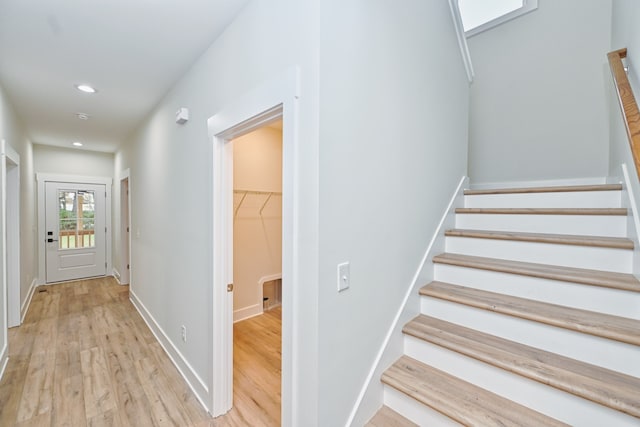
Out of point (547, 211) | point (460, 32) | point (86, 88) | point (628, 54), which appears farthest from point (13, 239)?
point (628, 54)

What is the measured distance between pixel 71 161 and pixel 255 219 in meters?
4.44

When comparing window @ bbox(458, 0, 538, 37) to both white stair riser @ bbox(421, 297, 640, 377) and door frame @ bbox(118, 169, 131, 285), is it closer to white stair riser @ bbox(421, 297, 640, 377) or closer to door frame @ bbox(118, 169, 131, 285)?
white stair riser @ bbox(421, 297, 640, 377)

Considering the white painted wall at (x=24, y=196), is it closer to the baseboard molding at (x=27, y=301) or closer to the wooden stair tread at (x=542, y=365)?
the baseboard molding at (x=27, y=301)

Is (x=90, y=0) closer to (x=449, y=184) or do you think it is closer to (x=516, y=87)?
(x=449, y=184)

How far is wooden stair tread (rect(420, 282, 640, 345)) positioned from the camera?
1175mm

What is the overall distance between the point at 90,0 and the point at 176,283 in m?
2.12

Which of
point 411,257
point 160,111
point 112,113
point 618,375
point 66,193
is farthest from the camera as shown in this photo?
point 66,193

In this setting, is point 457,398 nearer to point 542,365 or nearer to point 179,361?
point 542,365

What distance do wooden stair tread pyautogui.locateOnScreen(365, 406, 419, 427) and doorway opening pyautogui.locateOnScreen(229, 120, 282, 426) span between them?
1501mm

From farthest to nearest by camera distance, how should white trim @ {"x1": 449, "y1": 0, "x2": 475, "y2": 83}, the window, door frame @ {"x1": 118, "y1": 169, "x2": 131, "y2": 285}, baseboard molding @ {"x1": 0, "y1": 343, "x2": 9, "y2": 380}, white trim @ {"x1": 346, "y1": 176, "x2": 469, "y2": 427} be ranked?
door frame @ {"x1": 118, "y1": 169, "x2": 131, "y2": 285}, the window, baseboard molding @ {"x1": 0, "y1": 343, "x2": 9, "y2": 380}, white trim @ {"x1": 449, "y1": 0, "x2": 475, "y2": 83}, white trim @ {"x1": 346, "y1": 176, "x2": 469, "y2": 427}

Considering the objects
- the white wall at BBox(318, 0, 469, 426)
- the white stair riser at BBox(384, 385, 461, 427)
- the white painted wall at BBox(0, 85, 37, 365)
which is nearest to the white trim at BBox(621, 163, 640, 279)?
the white wall at BBox(318, 0, 469, 426)

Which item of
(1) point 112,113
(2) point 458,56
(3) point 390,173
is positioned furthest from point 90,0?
(2) point 458,56

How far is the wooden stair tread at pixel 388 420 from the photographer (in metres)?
1.36

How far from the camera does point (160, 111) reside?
304 centimetres
